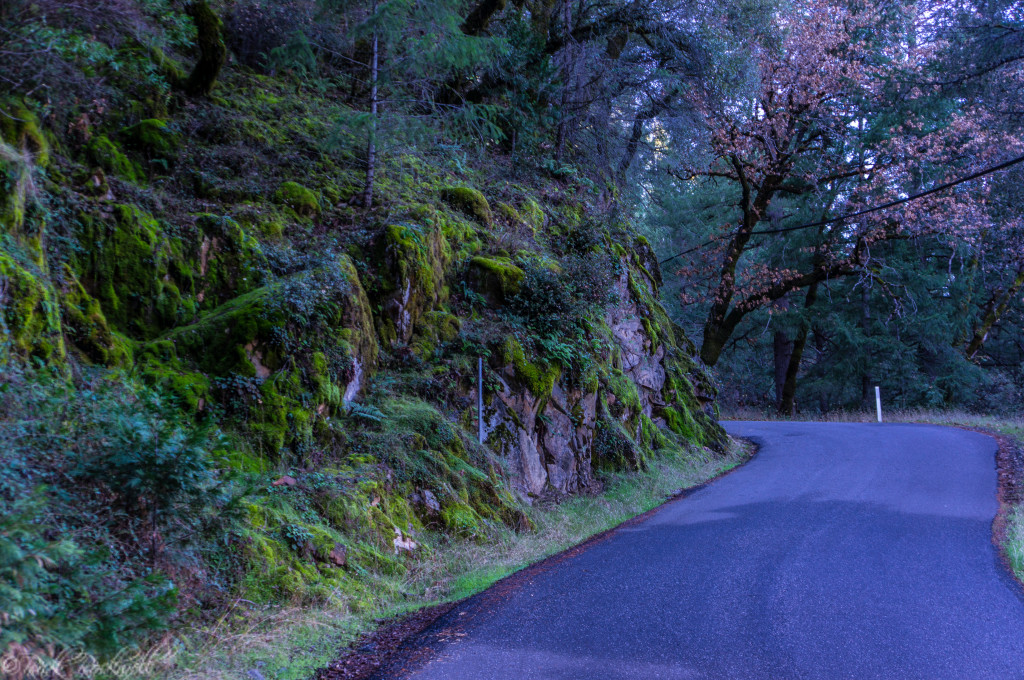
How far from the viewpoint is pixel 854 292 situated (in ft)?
88.0

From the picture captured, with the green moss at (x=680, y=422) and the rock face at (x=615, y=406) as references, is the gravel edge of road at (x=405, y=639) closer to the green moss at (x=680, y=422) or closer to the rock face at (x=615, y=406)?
the rock face at (x=615, y=406)

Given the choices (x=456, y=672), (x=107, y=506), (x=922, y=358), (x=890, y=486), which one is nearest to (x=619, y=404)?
(x=890, y=486)

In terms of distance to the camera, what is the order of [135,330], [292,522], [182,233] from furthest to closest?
[182,233] → [135,330] → [292,522]

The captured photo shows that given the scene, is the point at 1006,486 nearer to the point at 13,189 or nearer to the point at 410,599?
the point at 410,599

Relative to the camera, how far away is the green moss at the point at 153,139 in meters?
8.91

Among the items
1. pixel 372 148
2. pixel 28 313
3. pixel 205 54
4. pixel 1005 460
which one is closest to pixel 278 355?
pixel 28 313

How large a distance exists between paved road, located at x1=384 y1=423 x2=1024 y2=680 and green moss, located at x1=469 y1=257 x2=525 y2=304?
429cm

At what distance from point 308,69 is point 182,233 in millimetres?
7262

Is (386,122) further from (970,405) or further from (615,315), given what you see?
(970,405)

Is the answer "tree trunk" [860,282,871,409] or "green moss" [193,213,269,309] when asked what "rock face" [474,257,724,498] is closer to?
"green moss" [193,213,269,309]

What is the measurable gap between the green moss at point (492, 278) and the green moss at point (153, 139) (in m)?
4.70

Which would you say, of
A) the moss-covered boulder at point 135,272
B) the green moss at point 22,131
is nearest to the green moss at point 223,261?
the moss-covered boulder at point 135,272

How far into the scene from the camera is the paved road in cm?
459

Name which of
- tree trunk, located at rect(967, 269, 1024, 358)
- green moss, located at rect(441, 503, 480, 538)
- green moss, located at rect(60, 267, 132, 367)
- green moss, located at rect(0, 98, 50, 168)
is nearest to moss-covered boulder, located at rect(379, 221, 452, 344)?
green moss, located at rect(441, 503, 480, 538)
